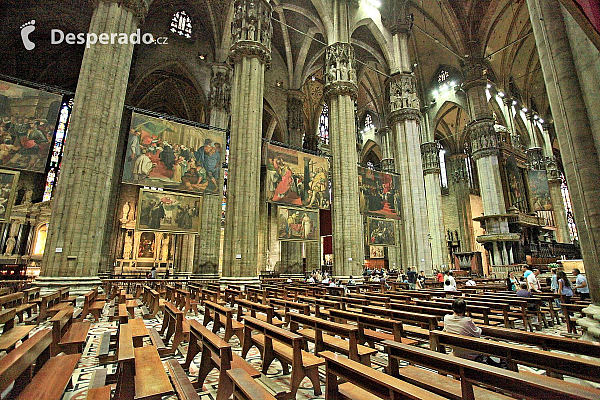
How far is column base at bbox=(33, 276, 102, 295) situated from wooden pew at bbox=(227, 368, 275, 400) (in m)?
8.67

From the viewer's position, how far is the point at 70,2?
16.2m

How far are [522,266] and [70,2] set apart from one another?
101 feet

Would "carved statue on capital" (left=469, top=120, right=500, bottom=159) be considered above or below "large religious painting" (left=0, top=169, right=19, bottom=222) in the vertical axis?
above

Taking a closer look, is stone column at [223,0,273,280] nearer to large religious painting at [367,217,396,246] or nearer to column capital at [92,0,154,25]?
column capital at [92,0,154,25]

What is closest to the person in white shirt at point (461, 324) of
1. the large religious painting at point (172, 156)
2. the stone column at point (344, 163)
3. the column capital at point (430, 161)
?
the large religious painting at point (172, 156)

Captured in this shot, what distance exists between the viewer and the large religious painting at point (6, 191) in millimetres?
8859

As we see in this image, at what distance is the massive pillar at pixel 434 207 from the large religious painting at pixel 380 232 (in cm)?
786

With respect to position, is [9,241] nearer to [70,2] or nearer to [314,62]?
[70,2]

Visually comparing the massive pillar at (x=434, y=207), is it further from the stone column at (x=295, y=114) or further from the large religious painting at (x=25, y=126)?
the large religious painting at (x=25, y=126)

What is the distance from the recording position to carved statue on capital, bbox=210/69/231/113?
61.2 feet

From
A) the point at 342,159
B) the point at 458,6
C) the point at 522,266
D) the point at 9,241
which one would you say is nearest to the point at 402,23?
the point at 458,6

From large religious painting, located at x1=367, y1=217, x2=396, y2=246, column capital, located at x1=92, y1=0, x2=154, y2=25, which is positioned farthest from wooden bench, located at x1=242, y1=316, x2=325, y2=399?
large religious painting, located at x1=367, y1=217, x2=396, y2=246

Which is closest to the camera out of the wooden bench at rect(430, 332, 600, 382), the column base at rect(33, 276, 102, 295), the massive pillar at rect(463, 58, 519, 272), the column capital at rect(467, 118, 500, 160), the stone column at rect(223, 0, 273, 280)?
the wooden bench at rect(430, 332, 600, 382)

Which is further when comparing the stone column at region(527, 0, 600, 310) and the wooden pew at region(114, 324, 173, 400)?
the stone column at region(527, 0, 600, 310)
